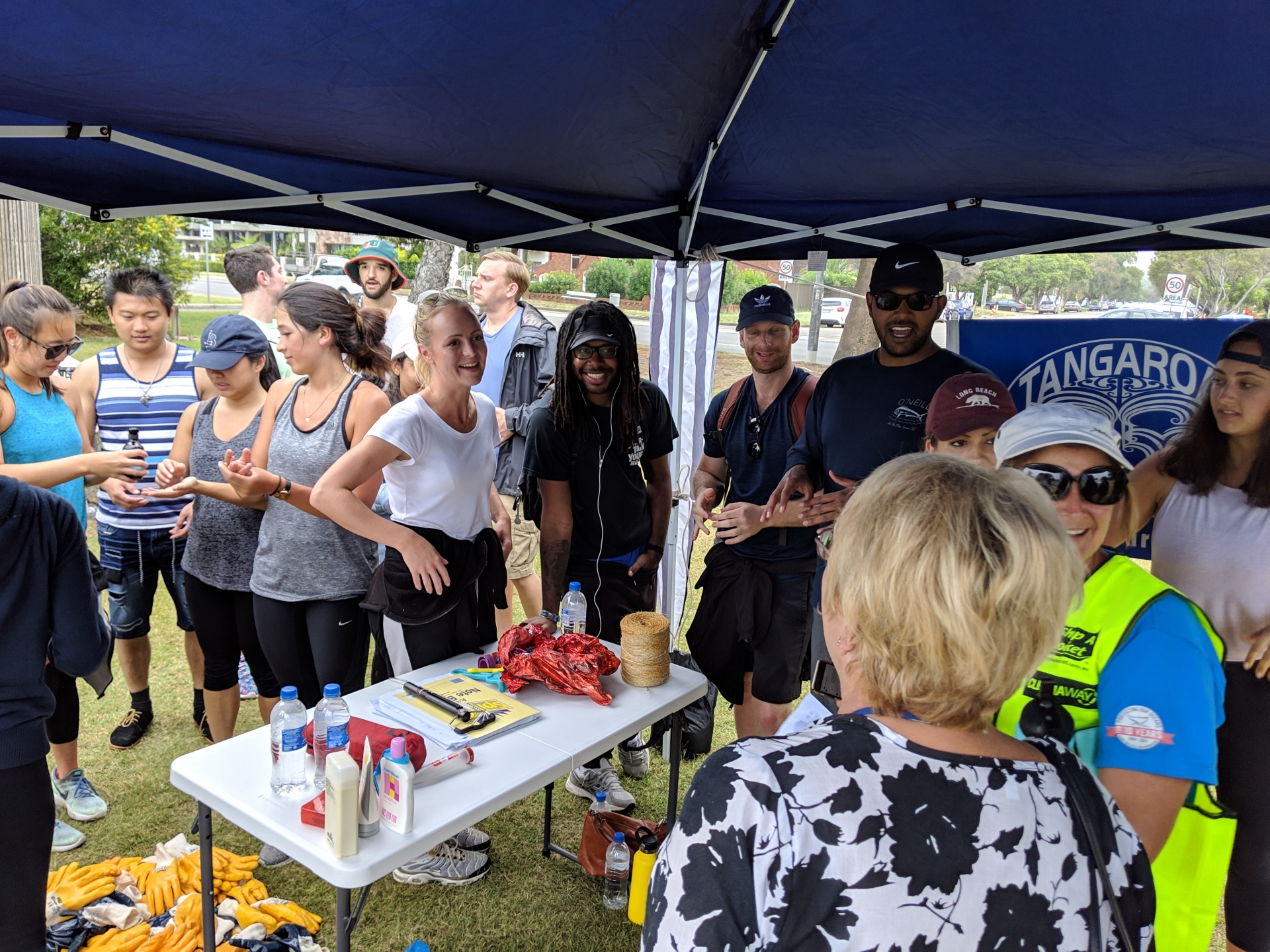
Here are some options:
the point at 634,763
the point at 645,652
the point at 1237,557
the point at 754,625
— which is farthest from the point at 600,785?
the point at 1237,557

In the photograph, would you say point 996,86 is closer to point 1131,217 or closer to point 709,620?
point 1131,217

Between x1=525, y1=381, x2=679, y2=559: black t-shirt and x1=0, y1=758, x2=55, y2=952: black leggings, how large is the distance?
1.76m

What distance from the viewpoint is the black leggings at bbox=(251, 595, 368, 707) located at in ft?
9.12

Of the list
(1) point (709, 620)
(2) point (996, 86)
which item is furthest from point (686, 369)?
(2) point (996, 86)

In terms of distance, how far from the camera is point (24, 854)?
5.75 ft

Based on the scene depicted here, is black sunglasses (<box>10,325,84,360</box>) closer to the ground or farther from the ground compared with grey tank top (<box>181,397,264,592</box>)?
farther from the ground

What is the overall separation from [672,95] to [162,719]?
363cm

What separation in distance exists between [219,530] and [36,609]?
4.07 ft

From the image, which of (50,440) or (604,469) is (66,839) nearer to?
(50,440)

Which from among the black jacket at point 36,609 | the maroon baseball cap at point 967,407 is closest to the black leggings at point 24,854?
the black jacket at point 36,609

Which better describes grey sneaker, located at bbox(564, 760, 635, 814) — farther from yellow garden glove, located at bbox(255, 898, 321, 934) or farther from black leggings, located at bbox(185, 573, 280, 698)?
black leggings, located at bbox(185, 573, 280, 698)

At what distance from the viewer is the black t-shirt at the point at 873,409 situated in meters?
2.73

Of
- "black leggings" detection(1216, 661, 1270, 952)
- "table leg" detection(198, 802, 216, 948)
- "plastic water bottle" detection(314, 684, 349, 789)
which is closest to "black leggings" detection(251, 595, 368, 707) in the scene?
"table leg" detection(198, 802, 216, 948)

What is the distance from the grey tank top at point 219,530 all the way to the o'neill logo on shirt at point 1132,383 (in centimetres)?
313
